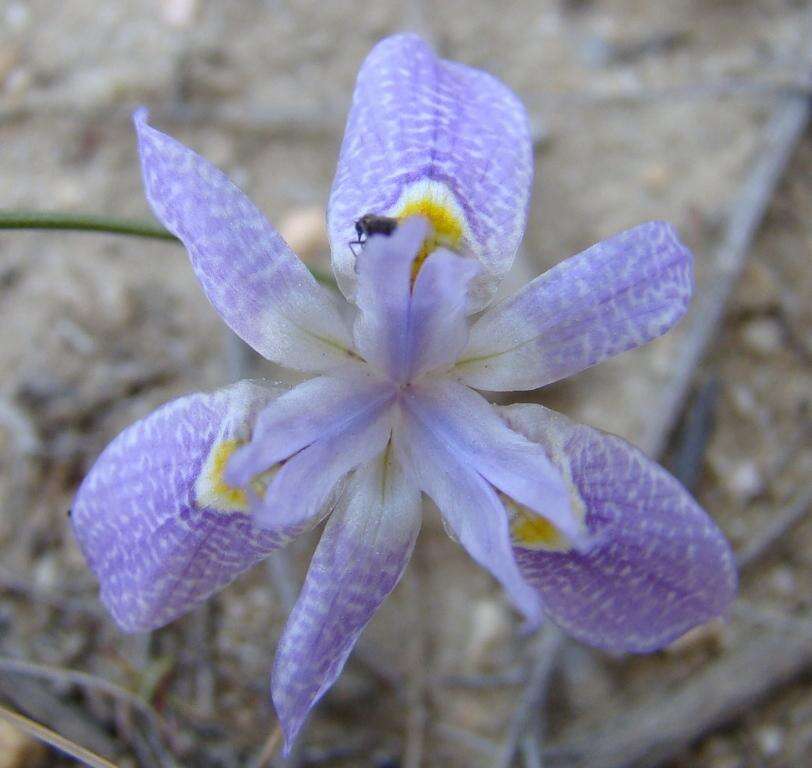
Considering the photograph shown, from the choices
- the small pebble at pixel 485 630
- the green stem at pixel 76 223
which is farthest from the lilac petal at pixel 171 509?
the small pebble at pixel 485 630

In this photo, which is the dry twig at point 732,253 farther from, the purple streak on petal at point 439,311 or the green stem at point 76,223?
the green stem at point 76,223

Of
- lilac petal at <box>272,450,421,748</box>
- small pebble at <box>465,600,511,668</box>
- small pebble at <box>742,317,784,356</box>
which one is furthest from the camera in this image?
small pebble at <box>742,317,784,356</box>

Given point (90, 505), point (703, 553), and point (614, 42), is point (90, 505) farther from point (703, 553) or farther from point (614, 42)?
point (614, 42)

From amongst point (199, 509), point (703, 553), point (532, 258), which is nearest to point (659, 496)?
point (703, 553)

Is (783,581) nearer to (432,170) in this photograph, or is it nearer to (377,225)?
(432,170)

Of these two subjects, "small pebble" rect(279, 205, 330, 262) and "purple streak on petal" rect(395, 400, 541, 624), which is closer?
"purple streak on petal" rect(395, 400, 541, 624)

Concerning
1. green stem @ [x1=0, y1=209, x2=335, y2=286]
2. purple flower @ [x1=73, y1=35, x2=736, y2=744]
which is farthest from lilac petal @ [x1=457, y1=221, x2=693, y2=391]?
green stem @ [x1=0, y1=209, x2=335, y2=286]

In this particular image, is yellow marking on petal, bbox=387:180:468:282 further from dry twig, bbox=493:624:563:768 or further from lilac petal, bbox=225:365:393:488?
dry twig, bbox=493:624:563:768

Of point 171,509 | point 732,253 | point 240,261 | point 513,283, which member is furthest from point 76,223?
point 732,253
